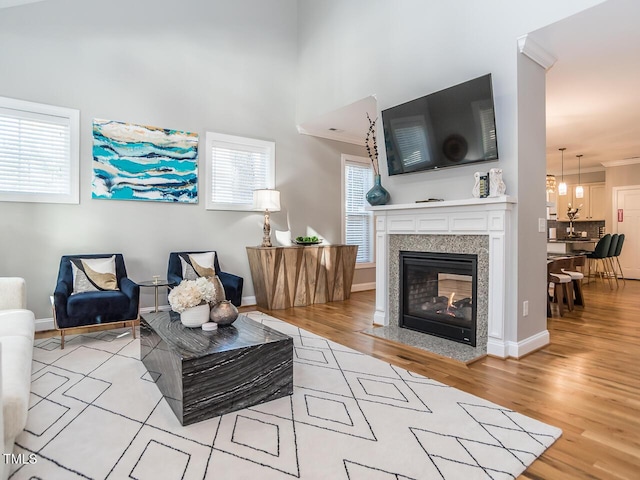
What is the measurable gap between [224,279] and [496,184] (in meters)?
3.12

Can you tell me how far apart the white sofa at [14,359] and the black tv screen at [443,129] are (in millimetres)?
3405

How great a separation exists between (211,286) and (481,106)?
261 cm

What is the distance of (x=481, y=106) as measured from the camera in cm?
316

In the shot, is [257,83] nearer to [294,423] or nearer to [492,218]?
[492,218]

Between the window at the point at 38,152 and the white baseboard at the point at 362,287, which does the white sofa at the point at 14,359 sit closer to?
the window at the point at 38,152

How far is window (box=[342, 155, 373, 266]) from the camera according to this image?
660 centimetres

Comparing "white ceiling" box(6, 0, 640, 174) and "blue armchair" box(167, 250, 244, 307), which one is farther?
"blue armchair" box(167, 250, 244, 307)

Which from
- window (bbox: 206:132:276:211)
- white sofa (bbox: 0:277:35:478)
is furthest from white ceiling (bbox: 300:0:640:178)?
white sofa (bbox: 0:277:35:478)

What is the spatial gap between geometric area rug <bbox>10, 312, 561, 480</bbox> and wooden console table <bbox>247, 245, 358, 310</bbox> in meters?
2.38

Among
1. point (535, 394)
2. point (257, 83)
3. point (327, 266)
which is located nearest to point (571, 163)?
point (327, 266)

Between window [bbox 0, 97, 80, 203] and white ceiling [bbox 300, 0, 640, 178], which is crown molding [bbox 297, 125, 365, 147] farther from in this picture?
window [bbox 0, 97, 80, 203]

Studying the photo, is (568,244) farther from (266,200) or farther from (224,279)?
(224,279)

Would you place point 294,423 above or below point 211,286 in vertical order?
below

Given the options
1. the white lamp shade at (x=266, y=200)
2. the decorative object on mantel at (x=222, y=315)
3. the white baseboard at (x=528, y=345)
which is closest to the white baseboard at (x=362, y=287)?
the white lamp shade at (x=266, y=200)
